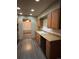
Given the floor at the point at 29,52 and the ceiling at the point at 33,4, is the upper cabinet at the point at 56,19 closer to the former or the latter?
the ceiling at the point at 33,4

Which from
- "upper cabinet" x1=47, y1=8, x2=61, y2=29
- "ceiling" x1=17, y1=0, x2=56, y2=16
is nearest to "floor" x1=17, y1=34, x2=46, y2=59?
"upper cabinet" x1=47, y1=8, x2=61, y2=29

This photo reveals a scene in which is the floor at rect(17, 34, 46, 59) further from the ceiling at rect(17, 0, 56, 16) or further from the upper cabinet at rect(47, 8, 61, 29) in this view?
the ceiling at rect(17, 0, 56, 16)

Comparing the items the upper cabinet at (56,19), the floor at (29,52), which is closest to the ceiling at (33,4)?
the upper cabinet at (56,19)

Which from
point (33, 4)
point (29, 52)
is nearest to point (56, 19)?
point (33, 4)

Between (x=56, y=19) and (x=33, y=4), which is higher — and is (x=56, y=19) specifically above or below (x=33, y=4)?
below

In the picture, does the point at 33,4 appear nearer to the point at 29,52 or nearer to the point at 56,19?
the point at 56,19

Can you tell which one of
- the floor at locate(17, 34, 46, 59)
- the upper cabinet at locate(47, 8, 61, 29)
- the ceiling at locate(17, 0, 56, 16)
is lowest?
the floor at locate(17, 34, 46, 59)
